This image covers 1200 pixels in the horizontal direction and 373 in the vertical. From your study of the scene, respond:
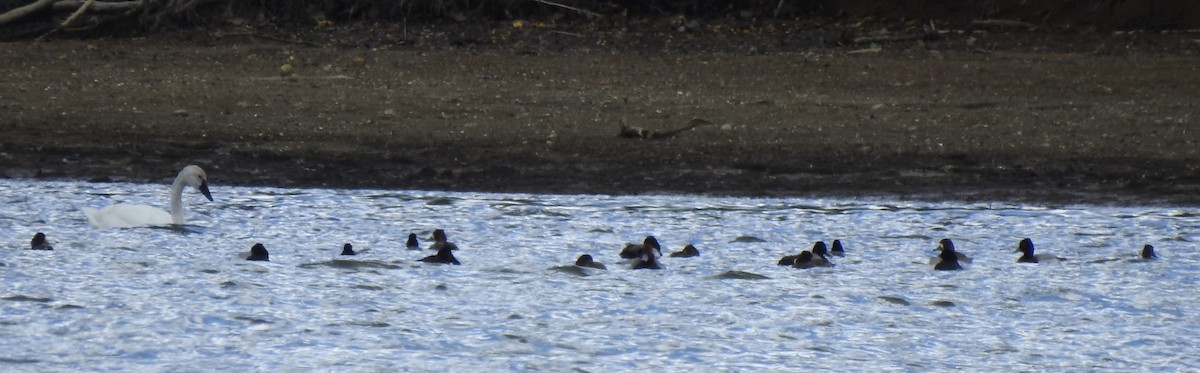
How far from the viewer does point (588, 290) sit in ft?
22.5

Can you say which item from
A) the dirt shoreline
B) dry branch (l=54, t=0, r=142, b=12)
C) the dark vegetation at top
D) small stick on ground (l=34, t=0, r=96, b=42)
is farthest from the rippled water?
dry branch (l=54, t=0, r=142, b=12)

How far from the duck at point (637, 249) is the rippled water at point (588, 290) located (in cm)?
10

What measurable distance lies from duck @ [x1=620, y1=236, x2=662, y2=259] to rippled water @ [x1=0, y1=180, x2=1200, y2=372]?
101 mm

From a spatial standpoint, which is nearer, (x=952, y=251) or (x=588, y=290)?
(x=588, y=290)

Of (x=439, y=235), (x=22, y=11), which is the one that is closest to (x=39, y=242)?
(x=439, y=235)

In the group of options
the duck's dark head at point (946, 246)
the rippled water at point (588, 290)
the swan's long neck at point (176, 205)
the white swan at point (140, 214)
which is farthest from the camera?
the swan's long neck at point (176, 205)

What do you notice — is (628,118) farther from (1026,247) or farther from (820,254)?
(1026,247)

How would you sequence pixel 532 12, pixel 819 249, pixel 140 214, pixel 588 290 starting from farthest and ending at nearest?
pixel 532 12 → pixel 140 214 → pixel 819 249 → pixel 588 290

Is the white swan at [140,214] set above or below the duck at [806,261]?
above

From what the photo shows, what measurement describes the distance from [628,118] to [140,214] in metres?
4.19

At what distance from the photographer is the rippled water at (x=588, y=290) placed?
5746 mm

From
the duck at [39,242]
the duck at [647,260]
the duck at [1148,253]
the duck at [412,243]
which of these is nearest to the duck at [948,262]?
the duck at [1148,253]

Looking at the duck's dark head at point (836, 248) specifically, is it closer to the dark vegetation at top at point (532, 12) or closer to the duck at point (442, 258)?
the duck at point (442, 258)

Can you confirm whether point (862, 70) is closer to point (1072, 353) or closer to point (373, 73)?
point (373, 73)
